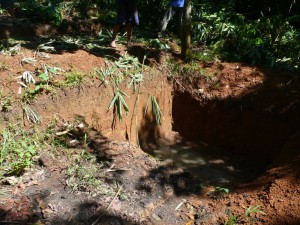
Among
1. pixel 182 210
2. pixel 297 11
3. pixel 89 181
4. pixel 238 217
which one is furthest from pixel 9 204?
pixel 297 11

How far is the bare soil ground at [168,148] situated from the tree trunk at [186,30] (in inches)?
11.4

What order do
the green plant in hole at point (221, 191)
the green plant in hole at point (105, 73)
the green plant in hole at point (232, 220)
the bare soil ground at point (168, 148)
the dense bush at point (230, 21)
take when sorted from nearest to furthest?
the green plant in hole at point (232, 220)
the bare soil ground at point (168, 148)
the green plant in hole at point (221, 191)
the green plant in hole at point (105, 73)
the dense bush at point (230, 21)

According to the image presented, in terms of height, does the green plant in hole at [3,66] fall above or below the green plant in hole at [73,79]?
above

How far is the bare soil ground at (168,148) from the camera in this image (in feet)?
12.9

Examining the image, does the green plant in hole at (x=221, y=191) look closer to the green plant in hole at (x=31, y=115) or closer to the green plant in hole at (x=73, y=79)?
the green plant in hole at (x=31, y=115)

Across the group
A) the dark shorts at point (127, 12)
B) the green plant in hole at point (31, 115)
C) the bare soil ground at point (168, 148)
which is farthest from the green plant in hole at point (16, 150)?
the dark shorts at point (127, 12)

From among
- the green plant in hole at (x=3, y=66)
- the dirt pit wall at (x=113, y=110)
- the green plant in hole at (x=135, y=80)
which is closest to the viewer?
the dirt pit wall at (x=113, y=110)

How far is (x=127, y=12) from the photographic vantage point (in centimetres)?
673

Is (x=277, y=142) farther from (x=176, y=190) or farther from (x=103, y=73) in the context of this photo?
(x=103, y=73)

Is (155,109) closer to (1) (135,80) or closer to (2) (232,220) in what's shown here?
(1) (135,80)

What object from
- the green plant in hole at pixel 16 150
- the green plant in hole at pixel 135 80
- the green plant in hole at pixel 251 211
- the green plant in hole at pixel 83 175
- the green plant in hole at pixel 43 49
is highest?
the green plant in hole at pixel 43 49

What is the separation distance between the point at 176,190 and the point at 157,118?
2423 millimetres

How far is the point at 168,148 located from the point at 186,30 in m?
2.43

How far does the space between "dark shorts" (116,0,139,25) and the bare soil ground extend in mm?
610
